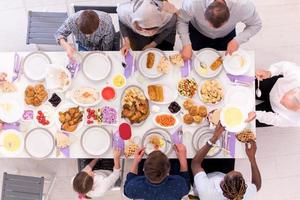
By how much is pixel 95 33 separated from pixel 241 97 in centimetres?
115

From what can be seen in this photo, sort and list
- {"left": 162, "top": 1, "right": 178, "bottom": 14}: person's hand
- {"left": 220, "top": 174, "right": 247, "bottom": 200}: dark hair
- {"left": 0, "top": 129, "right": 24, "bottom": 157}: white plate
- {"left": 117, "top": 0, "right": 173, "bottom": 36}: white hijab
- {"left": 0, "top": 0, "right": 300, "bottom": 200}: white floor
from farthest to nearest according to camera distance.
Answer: {"left": 0, "top": 0, "right": 300, "bottom": 200}: white floor
{"left": 0, "top": 129, "right": 24, "bottom": 157}: white plate
{"left": 162, "top": 1, "right": 178, "bottom": 14}: person's hand
{"left": 117, "top": 0, "right": 173, "bottom": 36}: white hijab
{"left": 220, "top": 174, "right": 247, "bottom": 200}: dark hair

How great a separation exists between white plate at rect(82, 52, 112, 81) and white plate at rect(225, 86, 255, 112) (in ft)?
2.90

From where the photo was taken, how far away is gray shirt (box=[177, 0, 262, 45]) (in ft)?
8.77

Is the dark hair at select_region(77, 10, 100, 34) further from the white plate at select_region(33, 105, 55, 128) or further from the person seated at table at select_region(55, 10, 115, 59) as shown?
the white plate at select_region(33, 105, 55, 128)

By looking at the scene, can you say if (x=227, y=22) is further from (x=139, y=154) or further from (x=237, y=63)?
(x=139, y=154)

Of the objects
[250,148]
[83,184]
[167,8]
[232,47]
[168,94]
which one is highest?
[167,8]

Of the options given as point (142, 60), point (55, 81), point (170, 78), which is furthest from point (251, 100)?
point (55, 81)

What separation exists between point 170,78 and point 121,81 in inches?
14.0

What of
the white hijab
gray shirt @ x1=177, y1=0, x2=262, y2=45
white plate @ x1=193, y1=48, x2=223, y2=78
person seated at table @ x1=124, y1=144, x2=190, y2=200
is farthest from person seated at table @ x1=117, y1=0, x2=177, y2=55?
person seated at table @ x1=124, y1=144, x2=190, y2=200

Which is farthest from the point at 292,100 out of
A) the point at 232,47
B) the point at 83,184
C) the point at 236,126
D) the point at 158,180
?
the point at 83,184

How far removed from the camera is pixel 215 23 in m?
2.43

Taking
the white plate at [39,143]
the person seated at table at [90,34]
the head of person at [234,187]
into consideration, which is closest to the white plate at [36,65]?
the person seated at table at [90,34]

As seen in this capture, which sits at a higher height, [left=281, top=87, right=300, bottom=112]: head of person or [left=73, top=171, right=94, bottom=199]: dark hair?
[left=281, top=87, right=300, bottom=112]: head of person

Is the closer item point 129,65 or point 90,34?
point 90,34
